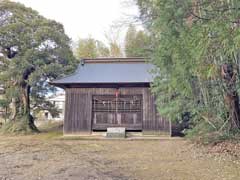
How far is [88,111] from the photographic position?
14352 millimetres

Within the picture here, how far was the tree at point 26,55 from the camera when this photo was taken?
1583 cm

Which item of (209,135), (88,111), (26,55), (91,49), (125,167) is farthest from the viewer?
(91,49)

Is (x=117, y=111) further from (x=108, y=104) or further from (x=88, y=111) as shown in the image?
(x=88, y=111)

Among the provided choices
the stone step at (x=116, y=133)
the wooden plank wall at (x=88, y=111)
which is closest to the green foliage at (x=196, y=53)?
the stone step at (x=116, y=133)

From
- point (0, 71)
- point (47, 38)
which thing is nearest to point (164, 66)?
point (47, 38)

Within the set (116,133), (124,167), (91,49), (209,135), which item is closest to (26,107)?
(116,133)

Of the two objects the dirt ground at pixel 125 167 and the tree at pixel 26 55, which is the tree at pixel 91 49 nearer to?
the tree at pixel 26 55

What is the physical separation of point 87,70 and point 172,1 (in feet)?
36.1

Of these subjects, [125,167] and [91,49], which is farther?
[91,49]

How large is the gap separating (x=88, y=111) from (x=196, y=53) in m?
10.1

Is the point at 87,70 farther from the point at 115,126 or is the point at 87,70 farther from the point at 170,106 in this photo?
the point at 170,106

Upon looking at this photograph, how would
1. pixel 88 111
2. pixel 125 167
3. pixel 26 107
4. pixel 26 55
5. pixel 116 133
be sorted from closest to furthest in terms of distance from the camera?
pixel 125 167 → pixel 116 133 → pixel 88 111 → pixel 26 55 → pixel 26 107

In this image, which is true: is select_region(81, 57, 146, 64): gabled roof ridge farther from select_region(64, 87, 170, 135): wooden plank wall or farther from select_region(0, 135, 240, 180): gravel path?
select_region(0, 135, 240, 180): gravel path

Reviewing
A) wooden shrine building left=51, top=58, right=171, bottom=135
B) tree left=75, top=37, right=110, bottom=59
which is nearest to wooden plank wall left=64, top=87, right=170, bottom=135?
wooden shrine building left=51, top=58, right=171, bottom=135
